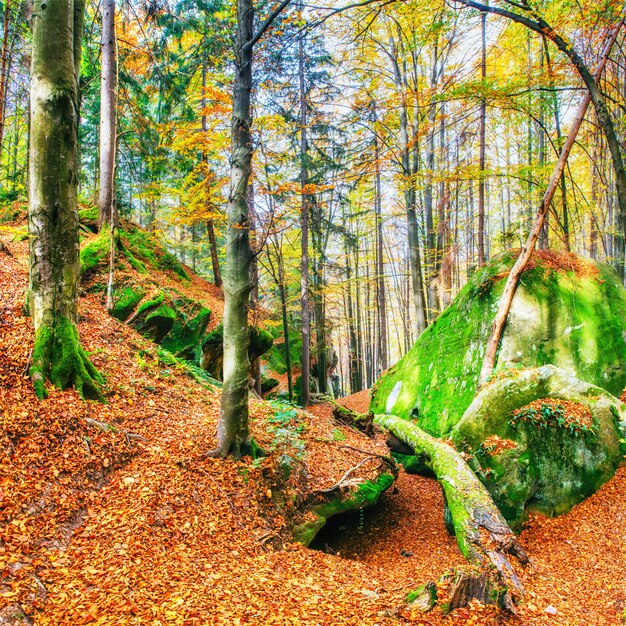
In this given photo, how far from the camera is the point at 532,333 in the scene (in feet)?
28.5

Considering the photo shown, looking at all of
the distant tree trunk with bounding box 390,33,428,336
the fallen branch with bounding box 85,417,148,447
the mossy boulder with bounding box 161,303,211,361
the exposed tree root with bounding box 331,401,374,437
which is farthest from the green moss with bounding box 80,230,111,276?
the distant tree trunk with bounding box 390,33,428,336

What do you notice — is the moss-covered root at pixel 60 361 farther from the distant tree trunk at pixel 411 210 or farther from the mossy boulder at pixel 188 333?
the distant tree trunk at pixel 411 210

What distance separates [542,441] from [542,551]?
164 centimetres

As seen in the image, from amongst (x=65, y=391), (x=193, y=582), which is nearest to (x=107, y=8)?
(x=65, y=391)

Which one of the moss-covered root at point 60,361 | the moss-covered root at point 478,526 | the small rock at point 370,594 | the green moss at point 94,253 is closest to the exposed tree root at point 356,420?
the moss-covered root at point 478,526

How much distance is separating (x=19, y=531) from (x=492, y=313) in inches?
379

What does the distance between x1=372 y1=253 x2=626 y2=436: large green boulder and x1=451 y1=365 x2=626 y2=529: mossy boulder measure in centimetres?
164

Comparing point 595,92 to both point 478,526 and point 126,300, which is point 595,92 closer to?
point 478,526

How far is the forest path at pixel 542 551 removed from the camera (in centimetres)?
372

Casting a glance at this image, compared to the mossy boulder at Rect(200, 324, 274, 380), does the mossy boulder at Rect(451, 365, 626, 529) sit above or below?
below

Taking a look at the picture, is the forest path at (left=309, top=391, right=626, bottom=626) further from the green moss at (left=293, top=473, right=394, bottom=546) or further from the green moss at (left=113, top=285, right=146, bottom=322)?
the green moss at (left=113, top=285, right=146, bottom=322)

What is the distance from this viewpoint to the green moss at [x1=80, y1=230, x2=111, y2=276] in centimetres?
889

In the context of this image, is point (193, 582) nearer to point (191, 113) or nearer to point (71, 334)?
point (71, 334)

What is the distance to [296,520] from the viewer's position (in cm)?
479
